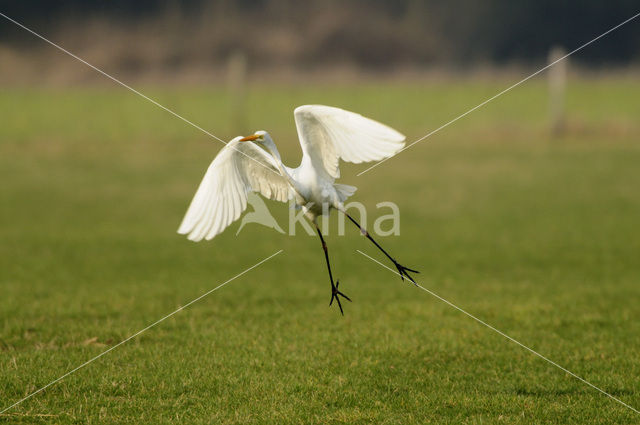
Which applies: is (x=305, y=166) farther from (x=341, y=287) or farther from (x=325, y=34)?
(x=325, y=34)

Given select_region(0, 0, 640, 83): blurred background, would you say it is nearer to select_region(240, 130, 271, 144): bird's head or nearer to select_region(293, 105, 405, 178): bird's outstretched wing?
select_region(293, 105, 405, 178): bird's outstretched wing

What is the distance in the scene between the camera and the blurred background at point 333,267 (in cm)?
484

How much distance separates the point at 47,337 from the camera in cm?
602

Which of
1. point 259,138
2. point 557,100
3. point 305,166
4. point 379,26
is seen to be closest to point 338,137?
point 305,166

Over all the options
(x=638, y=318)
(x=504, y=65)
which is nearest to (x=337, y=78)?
(x=504, y=65)

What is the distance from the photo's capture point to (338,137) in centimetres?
470

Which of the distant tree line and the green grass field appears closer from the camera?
the green grass field

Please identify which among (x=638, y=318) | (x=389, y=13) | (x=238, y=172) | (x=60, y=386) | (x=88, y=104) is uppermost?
(x=389, y=13)

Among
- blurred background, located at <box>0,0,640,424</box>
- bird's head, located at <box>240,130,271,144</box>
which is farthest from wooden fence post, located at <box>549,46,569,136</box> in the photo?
bird's head, located at <box>240,130,271,144</box>

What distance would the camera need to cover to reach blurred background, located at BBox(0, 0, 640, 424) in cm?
484

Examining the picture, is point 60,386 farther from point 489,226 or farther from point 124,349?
point 489,226

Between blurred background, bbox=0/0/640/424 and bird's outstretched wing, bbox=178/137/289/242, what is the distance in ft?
3.27

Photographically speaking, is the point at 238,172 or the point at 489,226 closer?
the point at 238,172

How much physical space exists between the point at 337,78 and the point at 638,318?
28.7m
